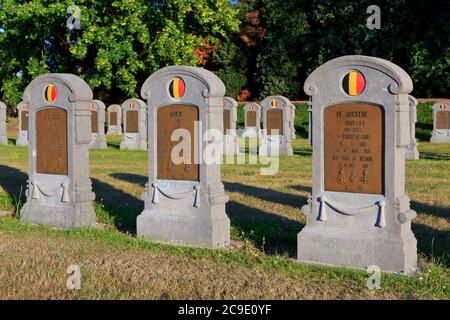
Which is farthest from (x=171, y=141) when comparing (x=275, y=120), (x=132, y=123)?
(x=132, y=123)

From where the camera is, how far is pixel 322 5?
40625 millimetres

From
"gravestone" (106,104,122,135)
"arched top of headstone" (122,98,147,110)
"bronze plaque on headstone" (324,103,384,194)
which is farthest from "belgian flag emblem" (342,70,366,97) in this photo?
"gravestone" (106,104,122,135)

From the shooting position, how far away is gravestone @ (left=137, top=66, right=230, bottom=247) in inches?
325

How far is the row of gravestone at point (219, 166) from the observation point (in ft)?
22.8

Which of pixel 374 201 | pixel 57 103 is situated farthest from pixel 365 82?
pixel 57 103

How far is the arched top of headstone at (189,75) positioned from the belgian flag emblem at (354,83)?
1799 mm

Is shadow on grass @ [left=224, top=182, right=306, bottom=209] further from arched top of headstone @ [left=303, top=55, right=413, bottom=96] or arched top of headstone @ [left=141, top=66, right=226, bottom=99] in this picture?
arched top of headstone @ [left=303, top=55, right=413, bottom=96]

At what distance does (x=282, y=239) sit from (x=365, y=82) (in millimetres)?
2467

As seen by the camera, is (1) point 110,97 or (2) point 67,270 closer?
(2) point 67,270

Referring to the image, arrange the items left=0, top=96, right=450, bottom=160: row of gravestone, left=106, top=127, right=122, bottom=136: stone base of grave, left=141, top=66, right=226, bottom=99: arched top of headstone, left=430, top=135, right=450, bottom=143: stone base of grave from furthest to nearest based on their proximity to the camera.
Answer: left=106, top=127, right=122, bottom=136: stone base of grave < left=430, top=135, right=450, bottom=143: stone base of grave < left=0, top=96, right=450, bottom=160: row of gravestone < left=141, top=66, right=226, bottom=99: arched top of headstone

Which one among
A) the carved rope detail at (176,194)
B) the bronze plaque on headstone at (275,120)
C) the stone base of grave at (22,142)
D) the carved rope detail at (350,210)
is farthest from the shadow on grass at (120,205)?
the stone base of grave at (22,142)

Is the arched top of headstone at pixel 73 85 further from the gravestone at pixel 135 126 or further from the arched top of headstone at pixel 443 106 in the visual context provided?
the arched top of headstone at pixel 443 106
